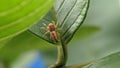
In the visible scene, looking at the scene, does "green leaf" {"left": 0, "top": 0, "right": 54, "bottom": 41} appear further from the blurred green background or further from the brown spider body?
the blurred green background

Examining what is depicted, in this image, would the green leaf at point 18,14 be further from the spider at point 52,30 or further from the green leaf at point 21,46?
the green leaf at point 21,46

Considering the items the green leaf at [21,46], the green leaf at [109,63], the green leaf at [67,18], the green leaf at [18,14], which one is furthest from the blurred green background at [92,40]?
the green leaf at [18,14]

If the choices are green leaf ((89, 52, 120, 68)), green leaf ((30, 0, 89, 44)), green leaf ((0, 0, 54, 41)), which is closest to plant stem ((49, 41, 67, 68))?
green leaf ((30, 0, 89, 44))

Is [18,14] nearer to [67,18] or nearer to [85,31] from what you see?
[67,18]

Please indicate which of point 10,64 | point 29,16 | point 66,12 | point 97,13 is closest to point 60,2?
point 66,12

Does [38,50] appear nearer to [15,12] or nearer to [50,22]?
[50,22]

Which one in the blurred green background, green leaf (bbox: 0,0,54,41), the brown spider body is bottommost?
the blurred green background

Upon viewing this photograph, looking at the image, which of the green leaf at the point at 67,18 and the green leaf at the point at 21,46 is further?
the green leaf at the point at 21,46
